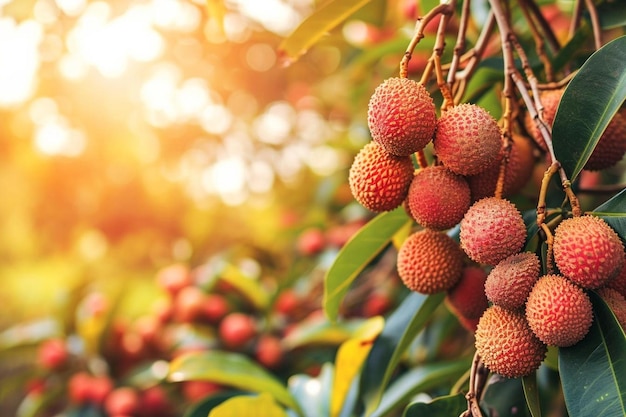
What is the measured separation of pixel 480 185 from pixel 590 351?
0.21 meters

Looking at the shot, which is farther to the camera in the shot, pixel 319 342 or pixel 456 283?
pixel 319 342

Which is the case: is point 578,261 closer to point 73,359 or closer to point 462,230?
point 462,230

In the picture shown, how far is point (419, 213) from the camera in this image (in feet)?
2.24

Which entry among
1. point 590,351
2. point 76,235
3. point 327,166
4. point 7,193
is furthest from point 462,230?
point 7,193

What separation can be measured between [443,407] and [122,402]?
113cm

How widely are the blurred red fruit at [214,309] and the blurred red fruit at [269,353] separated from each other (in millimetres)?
169

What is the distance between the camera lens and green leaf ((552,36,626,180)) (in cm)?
67

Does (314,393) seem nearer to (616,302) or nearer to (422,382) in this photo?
(422,382)

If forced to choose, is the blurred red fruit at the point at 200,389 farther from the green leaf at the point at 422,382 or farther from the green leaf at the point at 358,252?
the green leaf at the point at 358,252

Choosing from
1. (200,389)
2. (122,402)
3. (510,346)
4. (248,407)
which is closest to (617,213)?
(510,346)

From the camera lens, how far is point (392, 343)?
0.95 meters

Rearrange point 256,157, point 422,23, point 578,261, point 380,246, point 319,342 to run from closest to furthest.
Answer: point 578,261 < point 422,23 < point 380,246 < point 319,342 < point 256,157

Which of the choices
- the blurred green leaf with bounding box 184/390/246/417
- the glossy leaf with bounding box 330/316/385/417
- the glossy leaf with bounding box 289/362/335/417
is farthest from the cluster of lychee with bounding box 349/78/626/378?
the blurred green leaf with bounding box 184/390/246/417

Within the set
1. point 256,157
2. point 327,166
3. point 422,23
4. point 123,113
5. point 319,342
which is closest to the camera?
point 422,23
